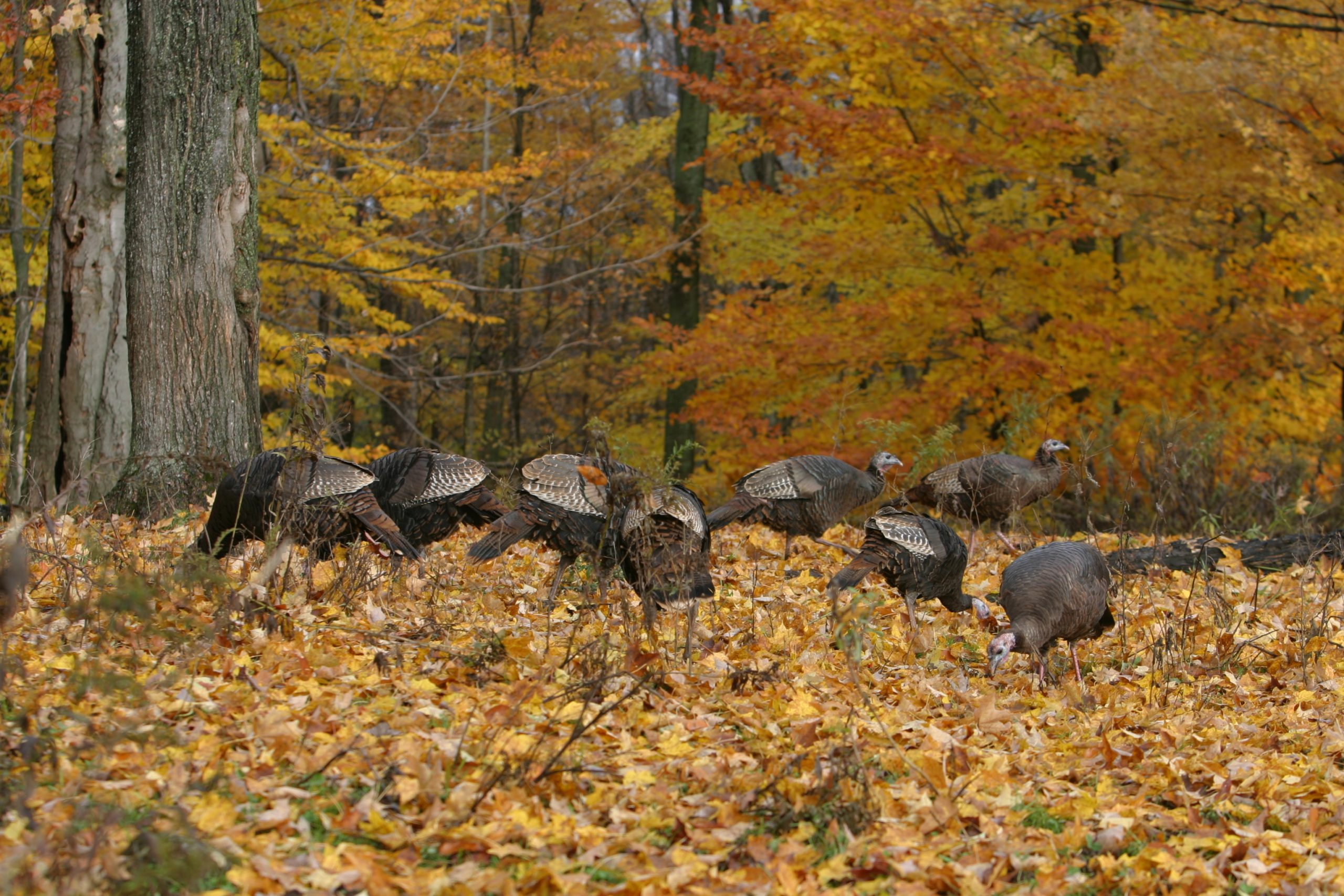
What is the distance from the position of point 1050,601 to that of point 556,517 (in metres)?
2.61

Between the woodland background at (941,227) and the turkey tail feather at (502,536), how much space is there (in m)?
5.45

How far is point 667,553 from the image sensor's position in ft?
18.9

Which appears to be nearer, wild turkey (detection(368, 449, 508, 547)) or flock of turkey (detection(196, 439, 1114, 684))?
flock of turkey (detection(196, 439, 1114, 684))

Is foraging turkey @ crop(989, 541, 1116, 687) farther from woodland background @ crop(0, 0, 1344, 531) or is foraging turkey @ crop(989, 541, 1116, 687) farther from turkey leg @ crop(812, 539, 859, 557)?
woodland background @ crop(0, 0, 1344, 531)

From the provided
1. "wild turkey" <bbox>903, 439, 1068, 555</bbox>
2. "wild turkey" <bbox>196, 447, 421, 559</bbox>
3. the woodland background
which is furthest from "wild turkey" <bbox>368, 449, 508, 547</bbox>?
the woodland background

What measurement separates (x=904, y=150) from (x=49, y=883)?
42.5 ft

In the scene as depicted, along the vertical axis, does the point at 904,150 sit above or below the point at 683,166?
above

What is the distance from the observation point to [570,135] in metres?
25.6

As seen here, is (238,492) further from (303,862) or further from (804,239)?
(804,239)

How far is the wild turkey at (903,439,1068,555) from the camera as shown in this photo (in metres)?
9.75

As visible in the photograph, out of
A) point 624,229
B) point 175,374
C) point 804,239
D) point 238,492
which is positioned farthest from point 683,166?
point 238,492

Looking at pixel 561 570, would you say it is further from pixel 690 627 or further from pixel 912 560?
pixel 912 560

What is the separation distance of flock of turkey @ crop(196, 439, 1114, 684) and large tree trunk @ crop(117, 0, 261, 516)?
2489mm

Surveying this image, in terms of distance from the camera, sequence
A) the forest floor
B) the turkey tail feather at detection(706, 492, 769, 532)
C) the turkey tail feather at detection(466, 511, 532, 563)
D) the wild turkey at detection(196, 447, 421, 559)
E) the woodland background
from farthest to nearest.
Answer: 1. the woodland background
2. the turkey tail feather at detection(706, 492, 769, 532)
3. the turkey tail feather at detection(466, 511, 532, 563)
4. the wild turkey at detection(196, 447, 421, 559)
5. the forest floor
